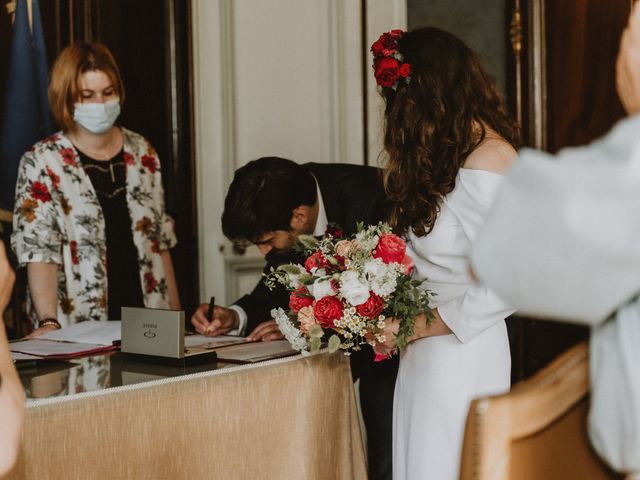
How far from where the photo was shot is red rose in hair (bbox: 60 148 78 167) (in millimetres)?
3525

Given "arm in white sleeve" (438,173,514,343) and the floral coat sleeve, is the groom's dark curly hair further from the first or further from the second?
the floral coat sleeve

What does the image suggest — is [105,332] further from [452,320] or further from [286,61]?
[286,61]

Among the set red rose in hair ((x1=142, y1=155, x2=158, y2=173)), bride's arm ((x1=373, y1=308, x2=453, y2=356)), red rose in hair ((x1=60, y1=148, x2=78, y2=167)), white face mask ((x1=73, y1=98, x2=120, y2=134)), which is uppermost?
white face mask ((x1=73, y1=98, x2=120, y2=134))

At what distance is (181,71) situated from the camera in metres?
4.64

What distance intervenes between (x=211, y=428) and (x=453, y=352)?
735 mm

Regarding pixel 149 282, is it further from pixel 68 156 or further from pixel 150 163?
pixel 68 156

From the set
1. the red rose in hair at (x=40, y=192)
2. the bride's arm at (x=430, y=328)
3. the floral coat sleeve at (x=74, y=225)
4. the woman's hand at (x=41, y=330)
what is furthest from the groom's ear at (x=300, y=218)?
the red rose in hair at (x=40, y=192)

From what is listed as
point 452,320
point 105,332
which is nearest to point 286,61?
point 105,332

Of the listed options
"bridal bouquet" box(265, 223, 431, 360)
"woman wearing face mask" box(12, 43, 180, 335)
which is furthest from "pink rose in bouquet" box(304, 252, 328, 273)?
"woman wearing face mask" box(12, 43, 180, 335)

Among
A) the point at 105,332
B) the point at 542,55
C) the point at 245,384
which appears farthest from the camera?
the point at 542,55

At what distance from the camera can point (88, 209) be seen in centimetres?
355

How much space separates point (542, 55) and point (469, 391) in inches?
96.1

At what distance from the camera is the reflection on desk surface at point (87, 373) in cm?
195

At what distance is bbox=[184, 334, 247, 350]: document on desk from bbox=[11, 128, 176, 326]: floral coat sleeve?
0.95m
